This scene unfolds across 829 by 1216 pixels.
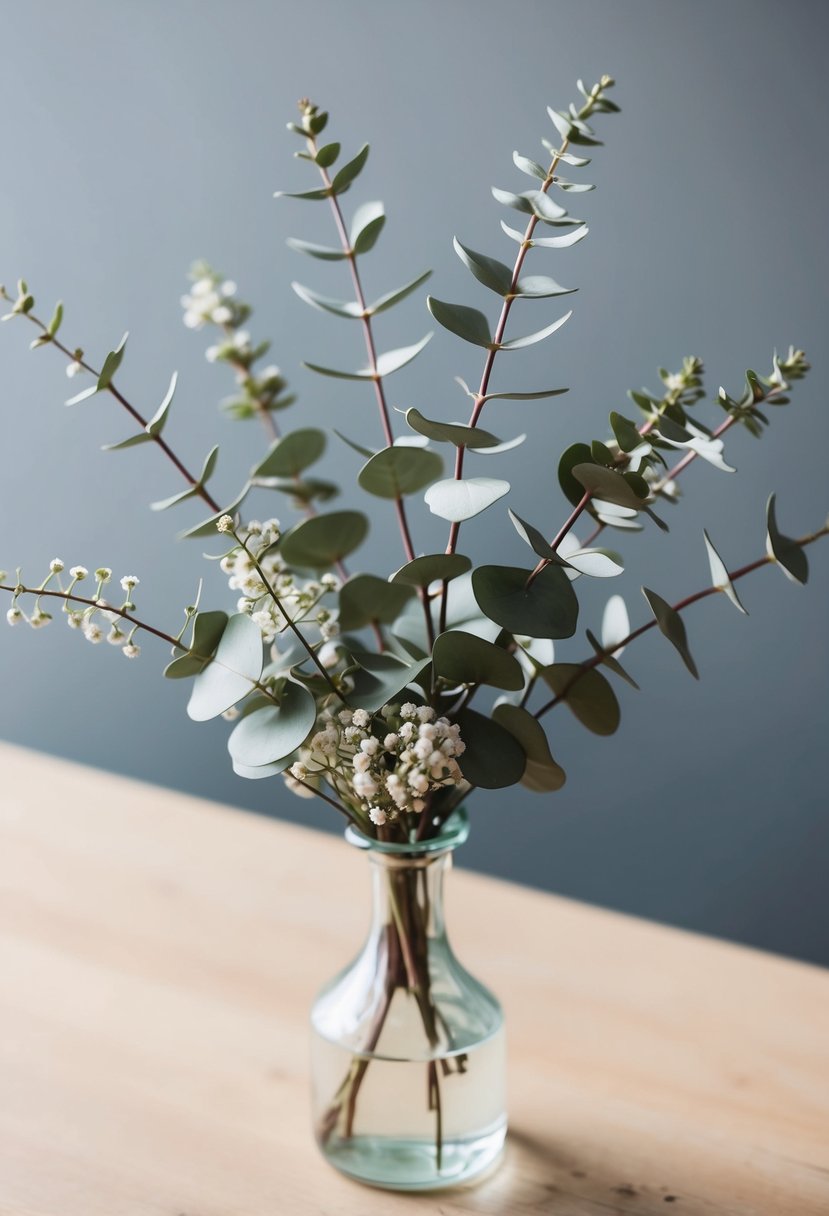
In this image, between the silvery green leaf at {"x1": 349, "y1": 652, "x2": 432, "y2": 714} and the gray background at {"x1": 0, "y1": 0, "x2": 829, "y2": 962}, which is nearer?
the silvery green leaf at {"x1": 349, "y1": 652, "x2": 432, "y2": 714}

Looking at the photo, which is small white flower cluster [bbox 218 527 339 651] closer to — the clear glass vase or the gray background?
the clear glass vase

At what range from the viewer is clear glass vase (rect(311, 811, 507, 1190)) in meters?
0.71

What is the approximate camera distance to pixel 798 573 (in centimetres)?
62

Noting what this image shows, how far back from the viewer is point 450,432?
1.86ft

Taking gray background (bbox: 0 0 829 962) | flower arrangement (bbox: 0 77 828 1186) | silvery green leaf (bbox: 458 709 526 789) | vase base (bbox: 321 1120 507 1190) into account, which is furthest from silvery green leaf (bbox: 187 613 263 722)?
gray background (bbox: 0 0 829 962)

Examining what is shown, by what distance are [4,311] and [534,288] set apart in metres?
0.90

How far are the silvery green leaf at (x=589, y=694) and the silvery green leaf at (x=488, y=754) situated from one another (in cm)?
6

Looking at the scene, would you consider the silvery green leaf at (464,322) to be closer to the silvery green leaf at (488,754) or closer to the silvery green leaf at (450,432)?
the silvery green leaf at (450,432)

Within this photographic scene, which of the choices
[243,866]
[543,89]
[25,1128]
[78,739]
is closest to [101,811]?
[243,866]

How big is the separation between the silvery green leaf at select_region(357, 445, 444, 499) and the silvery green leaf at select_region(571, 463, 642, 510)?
0.31 ft

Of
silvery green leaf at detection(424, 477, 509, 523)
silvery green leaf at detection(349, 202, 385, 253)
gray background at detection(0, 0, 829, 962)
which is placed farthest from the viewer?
gray background at detection(0, 0, 829, 962)

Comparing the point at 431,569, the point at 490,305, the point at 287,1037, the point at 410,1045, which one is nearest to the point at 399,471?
the point at 431,569

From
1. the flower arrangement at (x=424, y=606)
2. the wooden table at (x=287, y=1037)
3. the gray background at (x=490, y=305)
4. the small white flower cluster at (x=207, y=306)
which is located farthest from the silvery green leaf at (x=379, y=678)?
the gray background at (x=490, y=305)

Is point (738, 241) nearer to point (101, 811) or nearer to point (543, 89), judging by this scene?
point (543, 89)
